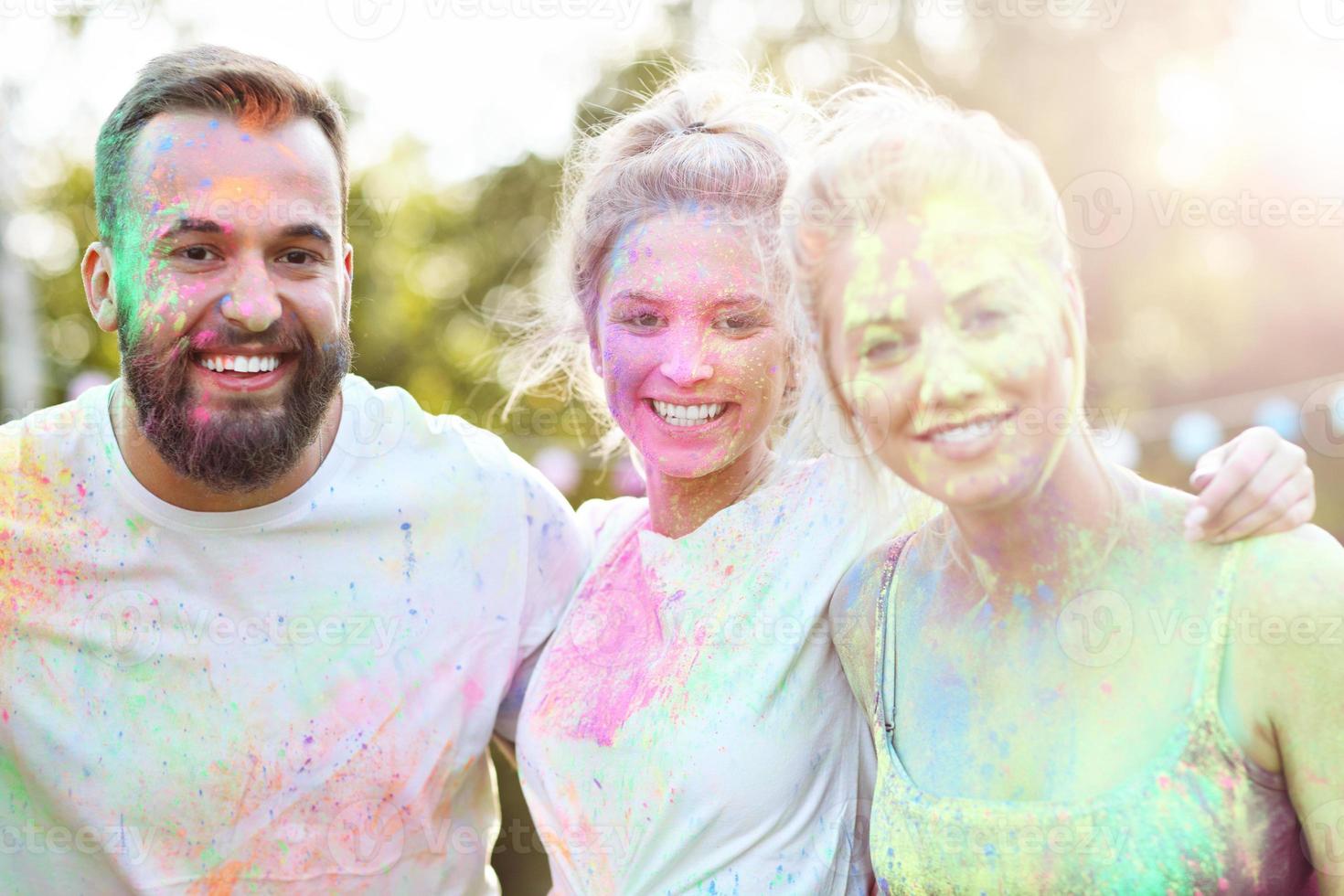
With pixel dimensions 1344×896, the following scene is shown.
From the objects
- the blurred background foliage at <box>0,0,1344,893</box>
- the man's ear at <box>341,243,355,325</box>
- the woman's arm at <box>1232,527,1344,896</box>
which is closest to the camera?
the woman's arm at <box>1232,527,1344,896</box>

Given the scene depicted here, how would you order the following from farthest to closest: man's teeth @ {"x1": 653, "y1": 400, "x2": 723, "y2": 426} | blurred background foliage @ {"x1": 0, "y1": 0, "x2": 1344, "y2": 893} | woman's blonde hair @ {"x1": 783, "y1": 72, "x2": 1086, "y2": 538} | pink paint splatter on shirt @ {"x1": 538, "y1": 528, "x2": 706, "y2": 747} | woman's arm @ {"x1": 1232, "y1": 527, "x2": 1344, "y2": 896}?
1. blurred background foliage @ {"x1": 0, "y1": 0, "x2": 1344, "y2": 893}
2. man's teeth @ {"x1": 653, "y1": 400, "x2": 723, "y2": 426}
3. pink paint splatter on shirt @ {"x1": 538, "y1": 528, "x2": 706, "y2": 747}
4. woman's blonde hair @ {"x1": 783, "y1": 72, "x2": 1086, "y2": 538}
5. woman's arm @ {"x1": 1232, "y1": 527, "x2": 1344, "y2": 896}

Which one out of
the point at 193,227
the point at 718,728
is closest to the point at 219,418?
the point at 193,227

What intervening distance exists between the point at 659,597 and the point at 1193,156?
925cm

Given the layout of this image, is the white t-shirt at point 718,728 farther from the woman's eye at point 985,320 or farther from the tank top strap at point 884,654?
the woman's eye at point 985,320

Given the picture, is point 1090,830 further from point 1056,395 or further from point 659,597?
point 659,597

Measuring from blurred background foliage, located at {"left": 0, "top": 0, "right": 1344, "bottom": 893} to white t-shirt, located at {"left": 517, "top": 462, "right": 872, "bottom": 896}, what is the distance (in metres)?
6.55

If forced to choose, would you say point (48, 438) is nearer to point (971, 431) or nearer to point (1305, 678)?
point (971, 431)

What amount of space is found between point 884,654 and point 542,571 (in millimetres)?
901

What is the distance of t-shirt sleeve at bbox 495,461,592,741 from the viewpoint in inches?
99.2

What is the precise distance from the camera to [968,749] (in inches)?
67.9

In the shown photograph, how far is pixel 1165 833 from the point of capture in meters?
1.52

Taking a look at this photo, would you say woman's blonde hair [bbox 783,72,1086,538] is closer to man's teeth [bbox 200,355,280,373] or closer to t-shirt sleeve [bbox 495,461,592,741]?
t-shirt sleeve [bbox 495,461,592,741]

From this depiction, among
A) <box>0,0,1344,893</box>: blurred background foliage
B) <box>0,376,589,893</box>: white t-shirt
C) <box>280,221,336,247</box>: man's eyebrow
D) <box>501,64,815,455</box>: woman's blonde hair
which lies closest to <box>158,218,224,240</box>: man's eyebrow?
<box>280,221,336,247</box>: man's eyebrow

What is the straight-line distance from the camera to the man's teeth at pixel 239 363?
7.57ft
